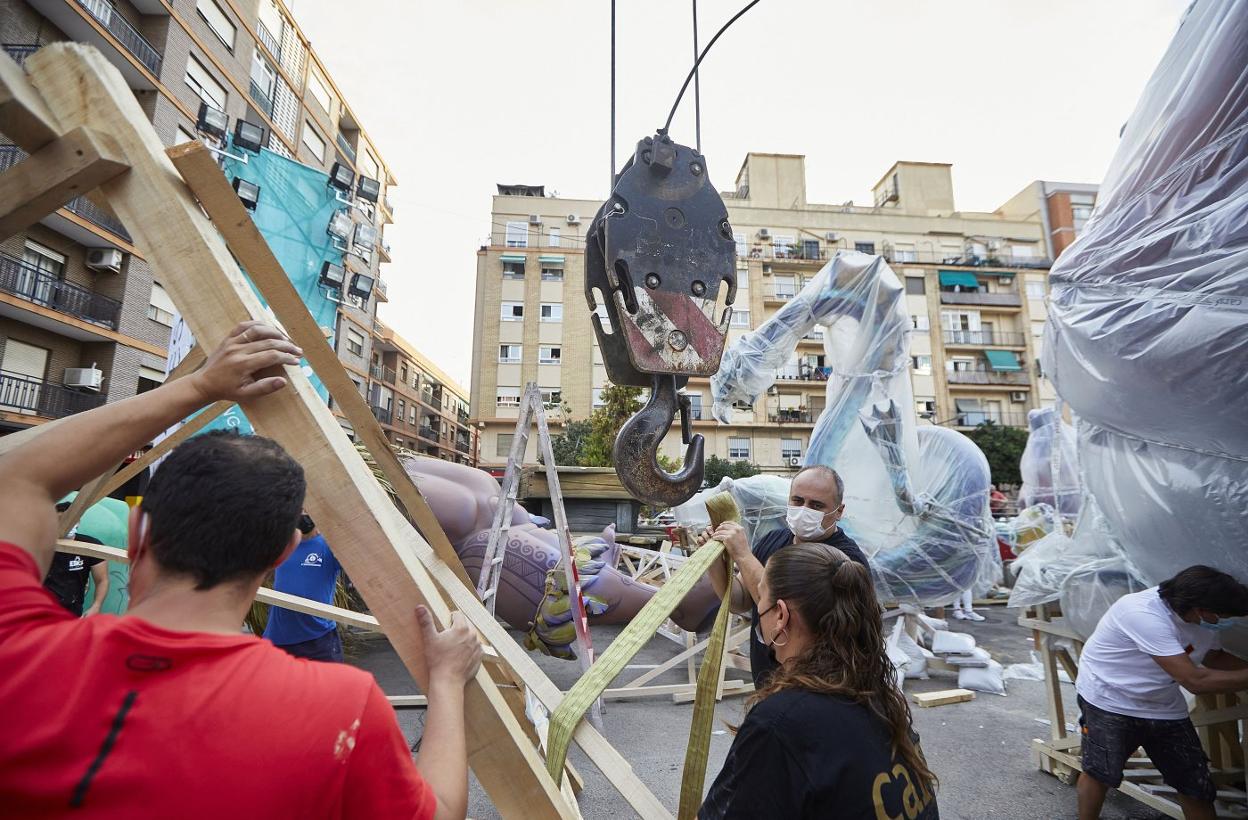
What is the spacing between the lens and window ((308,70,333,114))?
76.9ft

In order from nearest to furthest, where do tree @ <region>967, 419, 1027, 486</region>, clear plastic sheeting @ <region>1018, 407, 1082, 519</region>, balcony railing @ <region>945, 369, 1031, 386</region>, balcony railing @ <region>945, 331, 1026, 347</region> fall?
1. clear plastic sheeting @ <region>1018, 407, 1082, 519</region>
2. tree @ <region>967, 419, 1027, 486</region>
3. balcony railing @ <region>945, 369, 1031, 386</region>
4. balcony railing @ <region>945, 331, 1026, 347</region>

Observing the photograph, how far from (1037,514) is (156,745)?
490 inches

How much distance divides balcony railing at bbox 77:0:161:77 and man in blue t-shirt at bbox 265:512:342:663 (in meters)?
16.9

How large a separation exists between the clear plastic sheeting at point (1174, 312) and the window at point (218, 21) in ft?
71.8

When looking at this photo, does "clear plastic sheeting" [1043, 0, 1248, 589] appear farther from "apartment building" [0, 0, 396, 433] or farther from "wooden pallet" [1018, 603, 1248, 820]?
"apartment building" [0, 0, 396, 433]

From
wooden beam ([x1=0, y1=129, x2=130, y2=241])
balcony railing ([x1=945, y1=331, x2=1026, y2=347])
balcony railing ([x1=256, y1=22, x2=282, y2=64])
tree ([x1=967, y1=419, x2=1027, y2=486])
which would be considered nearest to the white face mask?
wooden beam ([x1=0, y1=129, x2=130, y2=241])

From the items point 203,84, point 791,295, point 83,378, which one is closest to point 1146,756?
point 83,378

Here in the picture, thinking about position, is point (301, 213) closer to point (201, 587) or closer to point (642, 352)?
point (642, 352)

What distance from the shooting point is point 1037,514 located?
10.7m

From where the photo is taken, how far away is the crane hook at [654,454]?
175 cm

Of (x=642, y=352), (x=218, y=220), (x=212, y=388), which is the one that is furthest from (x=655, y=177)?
(x=212, y=388)

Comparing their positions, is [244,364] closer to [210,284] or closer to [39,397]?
[210,284]

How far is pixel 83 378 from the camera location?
14539 millimetres

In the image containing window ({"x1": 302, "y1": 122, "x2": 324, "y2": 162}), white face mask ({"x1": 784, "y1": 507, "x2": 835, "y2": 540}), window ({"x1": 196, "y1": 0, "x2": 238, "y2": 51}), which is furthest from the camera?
window ({"x1": 302, "y1": 122, "x2": 324, "y2": 162})
